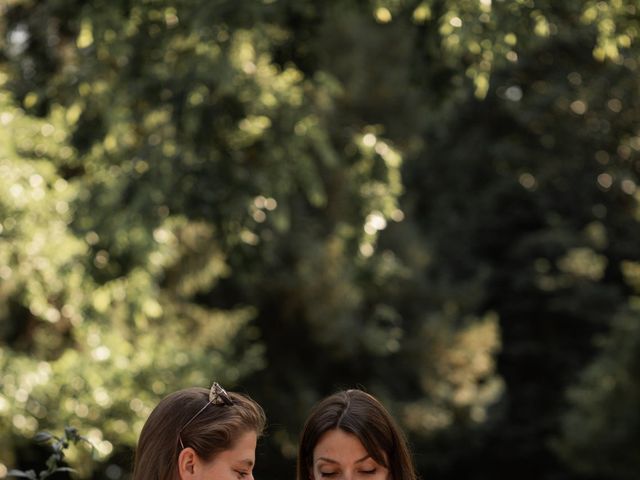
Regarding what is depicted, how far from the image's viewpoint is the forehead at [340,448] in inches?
162

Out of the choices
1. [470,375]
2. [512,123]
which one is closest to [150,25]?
[470,375]

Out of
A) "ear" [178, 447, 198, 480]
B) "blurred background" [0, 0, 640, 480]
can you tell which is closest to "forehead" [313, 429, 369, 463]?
"ear" [178, 447, 198, 480]

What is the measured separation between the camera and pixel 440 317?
20.4 metres

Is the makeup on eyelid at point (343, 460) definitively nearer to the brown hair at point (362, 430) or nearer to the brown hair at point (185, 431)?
the brown hair at point (362, 430)

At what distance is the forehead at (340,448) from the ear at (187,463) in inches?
22.2

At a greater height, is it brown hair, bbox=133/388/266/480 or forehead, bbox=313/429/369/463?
brown hair, bbox=133/388/266/480

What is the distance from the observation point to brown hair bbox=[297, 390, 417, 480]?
13.6ft

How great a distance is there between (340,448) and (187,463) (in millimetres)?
614

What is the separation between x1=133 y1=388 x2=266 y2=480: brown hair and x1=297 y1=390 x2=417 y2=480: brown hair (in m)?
0.41

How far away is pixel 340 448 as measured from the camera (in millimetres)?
4121

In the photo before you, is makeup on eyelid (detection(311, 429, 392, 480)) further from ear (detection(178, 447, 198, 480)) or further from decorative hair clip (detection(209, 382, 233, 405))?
ear (detection(178, 447, 198, 480))

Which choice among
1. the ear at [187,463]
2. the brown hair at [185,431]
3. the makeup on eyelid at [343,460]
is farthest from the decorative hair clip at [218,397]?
the makeup on eyelid at [343,460]

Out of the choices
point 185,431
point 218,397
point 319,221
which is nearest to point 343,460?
point 218,397

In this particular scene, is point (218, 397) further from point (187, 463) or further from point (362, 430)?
point (362, 430)
